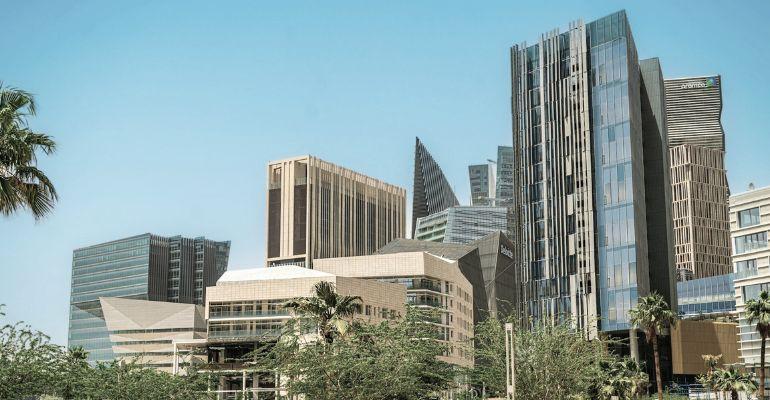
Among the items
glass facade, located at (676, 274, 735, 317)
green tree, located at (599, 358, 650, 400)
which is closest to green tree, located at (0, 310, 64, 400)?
green tree, located at (599, 358, 650, 400)

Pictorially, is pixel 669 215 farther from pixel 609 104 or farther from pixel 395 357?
pixel 395 357

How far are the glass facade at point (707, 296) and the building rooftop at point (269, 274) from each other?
284ft

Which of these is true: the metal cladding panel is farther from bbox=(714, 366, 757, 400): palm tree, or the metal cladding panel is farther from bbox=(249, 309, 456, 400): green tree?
bbox=(249, 309, 456, 400): green tree

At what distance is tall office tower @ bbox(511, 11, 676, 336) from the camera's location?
129 metres

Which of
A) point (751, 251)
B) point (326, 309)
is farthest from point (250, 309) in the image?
point (751, 251)

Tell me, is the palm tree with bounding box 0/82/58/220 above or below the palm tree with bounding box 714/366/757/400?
above

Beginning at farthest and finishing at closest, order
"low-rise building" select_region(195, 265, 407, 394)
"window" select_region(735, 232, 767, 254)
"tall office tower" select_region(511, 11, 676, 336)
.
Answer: "tall office tower" select_region(511, 11, 676, 336) < "low-rise building" select_region(195, 265, 407, 394) < "window" select_region(735, 232, 767, 254)

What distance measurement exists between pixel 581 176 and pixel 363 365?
84.5 meters

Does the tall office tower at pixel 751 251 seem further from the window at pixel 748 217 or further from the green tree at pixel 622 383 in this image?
the green tree at pixel 622 383

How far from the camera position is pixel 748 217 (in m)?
103

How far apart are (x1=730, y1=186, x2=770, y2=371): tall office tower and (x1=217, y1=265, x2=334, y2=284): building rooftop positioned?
50.4m

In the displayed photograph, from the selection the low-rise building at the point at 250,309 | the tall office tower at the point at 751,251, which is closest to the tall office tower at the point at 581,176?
the tall office tower at the point at 751,251

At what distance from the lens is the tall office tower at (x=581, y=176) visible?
12925 centimetres

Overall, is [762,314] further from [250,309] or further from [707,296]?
[707,296]
